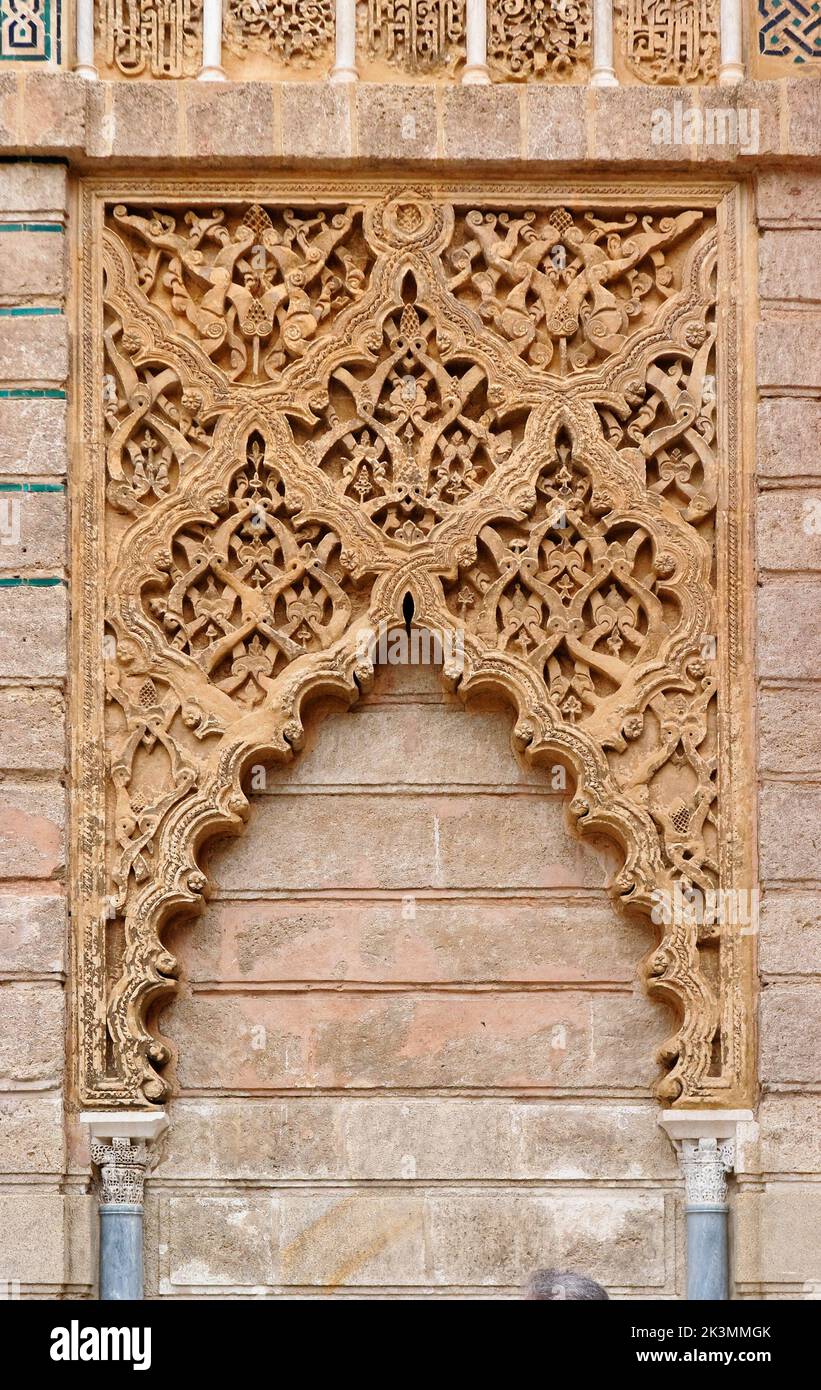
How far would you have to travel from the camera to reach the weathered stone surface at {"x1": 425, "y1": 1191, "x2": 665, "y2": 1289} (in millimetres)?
6902

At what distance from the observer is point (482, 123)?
23.5ft

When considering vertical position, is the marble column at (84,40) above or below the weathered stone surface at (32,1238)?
above

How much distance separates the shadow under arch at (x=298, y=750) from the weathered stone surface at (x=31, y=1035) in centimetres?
17

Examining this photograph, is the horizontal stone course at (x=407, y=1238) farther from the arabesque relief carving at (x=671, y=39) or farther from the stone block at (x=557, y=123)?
the arabesque relief carving at (x=671, y=39)

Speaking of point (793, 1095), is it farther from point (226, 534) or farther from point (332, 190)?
point (332, 190)

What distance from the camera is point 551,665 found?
713 centimetres

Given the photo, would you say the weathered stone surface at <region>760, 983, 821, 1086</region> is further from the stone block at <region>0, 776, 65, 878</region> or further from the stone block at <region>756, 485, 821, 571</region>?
the stone block at <region>0, 776, 65, 878</region>

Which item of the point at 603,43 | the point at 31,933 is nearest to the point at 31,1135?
the point at 31,933

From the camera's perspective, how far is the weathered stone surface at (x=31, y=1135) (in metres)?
6.75

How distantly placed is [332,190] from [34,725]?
174 cm

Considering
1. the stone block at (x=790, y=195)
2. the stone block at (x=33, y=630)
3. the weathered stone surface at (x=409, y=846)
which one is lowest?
the weathered stone surface at (x=409, y=846)

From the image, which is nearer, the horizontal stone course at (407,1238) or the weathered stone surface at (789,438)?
the horizontal stone course at (407,1238)

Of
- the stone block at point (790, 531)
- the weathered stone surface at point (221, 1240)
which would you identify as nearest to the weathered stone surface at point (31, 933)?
the weathered stone surface at point (221, 1240)

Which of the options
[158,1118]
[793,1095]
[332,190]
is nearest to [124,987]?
[158,1118]
